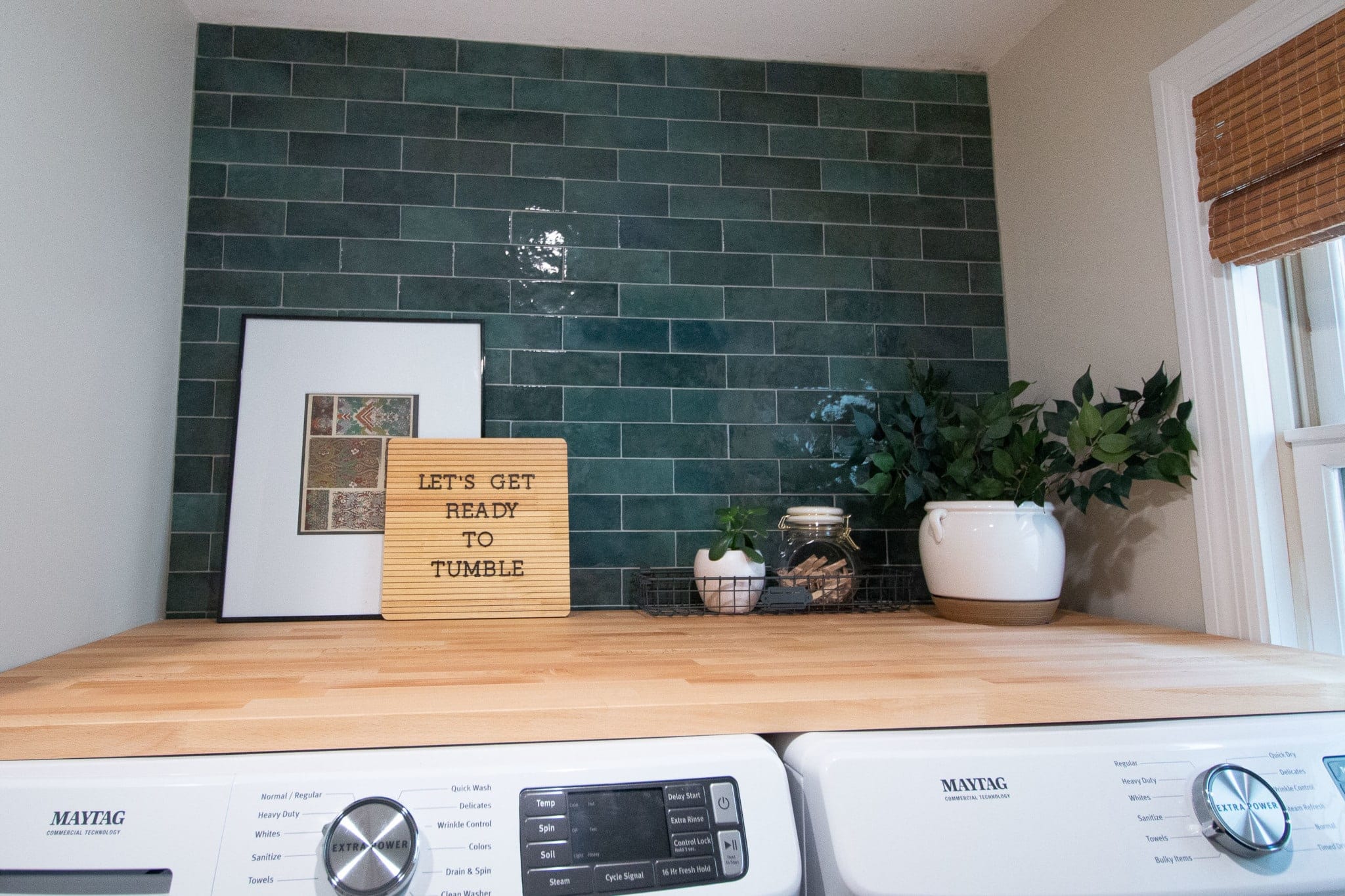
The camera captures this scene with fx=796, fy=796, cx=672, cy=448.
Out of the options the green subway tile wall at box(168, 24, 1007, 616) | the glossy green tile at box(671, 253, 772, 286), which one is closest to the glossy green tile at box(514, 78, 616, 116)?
the green subway tile wall at box(168, 24, 1007, 616)

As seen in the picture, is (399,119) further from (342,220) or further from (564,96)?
(564,96)

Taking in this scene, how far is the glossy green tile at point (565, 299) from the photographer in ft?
5.43

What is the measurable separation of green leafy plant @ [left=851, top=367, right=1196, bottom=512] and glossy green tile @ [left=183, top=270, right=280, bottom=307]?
119cm

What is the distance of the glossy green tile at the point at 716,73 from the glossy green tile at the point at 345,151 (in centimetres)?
62

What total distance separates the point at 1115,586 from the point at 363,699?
52.0 inches

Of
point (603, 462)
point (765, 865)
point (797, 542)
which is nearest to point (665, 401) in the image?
point (603, 462)

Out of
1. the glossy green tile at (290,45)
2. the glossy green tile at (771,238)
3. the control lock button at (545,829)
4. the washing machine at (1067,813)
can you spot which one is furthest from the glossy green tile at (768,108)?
the control lock button at (545,829)

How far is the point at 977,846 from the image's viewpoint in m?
0.70

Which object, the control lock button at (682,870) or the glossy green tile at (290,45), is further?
the glossy green tile at (290,45)

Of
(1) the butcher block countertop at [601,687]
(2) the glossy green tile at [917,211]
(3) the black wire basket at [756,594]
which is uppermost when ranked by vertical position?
(2) the glossy green tile at [917,211]

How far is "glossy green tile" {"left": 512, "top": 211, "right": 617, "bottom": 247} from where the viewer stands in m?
1.67

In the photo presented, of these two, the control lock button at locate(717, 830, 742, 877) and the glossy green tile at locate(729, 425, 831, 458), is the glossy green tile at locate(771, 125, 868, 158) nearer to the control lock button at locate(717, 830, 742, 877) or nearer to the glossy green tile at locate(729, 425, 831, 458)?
the glossy green tile at locate(729, 425, 831, 458)

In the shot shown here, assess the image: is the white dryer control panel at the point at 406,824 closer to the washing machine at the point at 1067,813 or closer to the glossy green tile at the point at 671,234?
the washing machine at the point at 1067,813

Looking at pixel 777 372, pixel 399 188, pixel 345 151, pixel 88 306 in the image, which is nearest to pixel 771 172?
pixel 777 372
